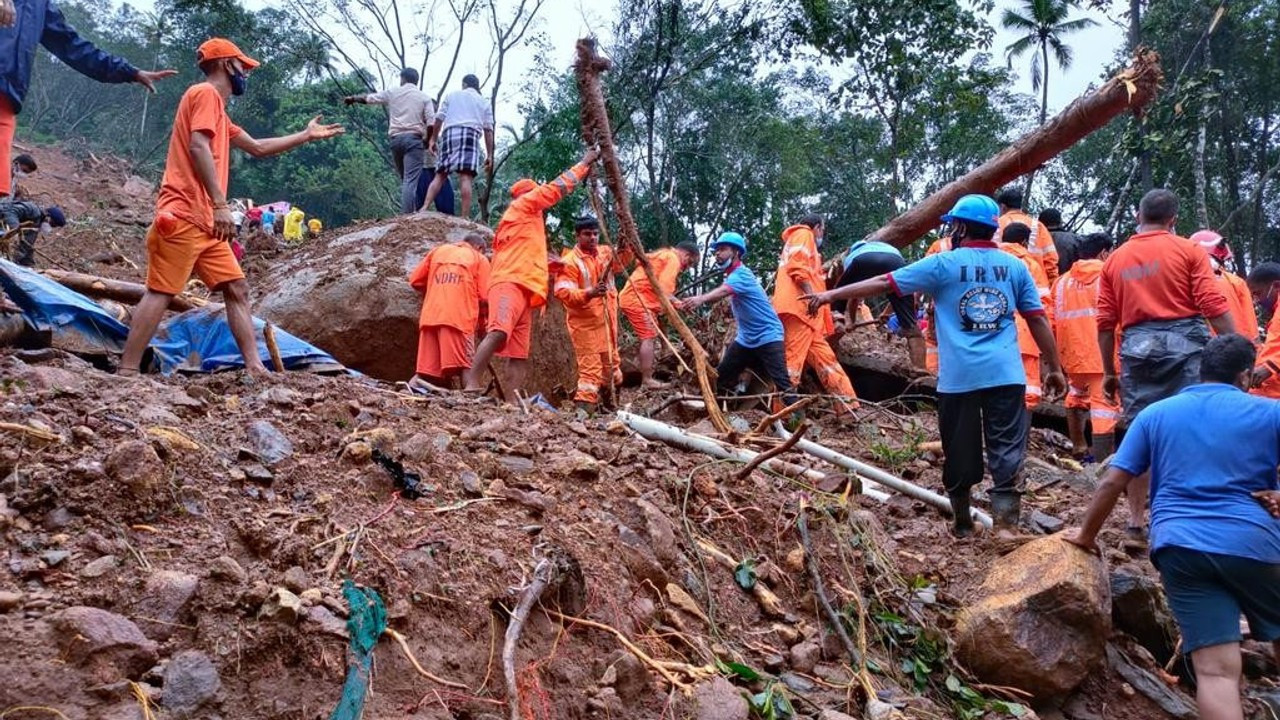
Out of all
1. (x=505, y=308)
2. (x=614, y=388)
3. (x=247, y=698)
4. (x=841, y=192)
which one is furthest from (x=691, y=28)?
(x=247, y=698)

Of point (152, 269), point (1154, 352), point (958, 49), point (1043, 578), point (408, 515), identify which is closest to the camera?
point (408, 515)

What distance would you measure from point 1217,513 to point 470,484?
2.46m

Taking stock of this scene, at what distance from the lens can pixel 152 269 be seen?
4246mm

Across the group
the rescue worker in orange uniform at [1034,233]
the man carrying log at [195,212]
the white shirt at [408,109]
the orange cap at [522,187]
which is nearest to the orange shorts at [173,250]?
the man carrying log at [195,212]

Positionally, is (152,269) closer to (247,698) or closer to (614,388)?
(247,698)

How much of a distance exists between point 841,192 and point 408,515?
695 inches

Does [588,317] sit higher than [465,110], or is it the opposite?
[465,110]

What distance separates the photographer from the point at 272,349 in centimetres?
503

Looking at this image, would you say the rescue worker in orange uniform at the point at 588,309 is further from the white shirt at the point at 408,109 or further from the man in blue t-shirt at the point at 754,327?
the white shirt at the point at 408,109

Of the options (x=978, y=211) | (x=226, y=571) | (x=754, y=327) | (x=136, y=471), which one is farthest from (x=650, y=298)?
(x=226, y=571)

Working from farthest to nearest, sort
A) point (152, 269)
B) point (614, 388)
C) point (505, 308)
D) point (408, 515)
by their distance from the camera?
1. point (614, 388)
2. point (505, 308)
3. point (152, 269)
4. point (408, 515)

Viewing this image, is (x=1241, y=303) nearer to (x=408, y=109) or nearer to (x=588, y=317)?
(x=588, y=317)

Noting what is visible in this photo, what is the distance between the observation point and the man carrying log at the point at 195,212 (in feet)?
13.9

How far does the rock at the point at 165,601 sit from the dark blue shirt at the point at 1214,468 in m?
2.95
